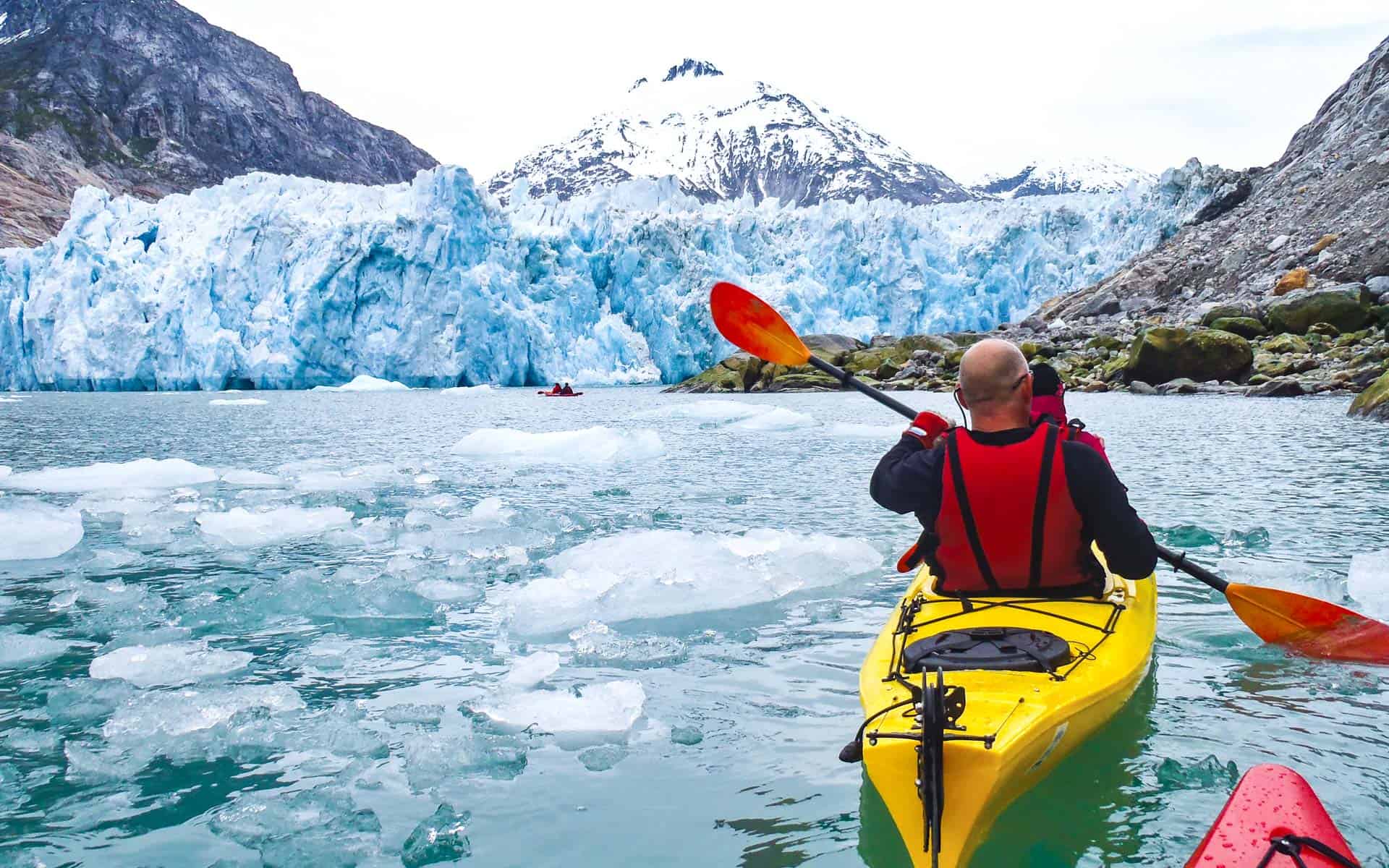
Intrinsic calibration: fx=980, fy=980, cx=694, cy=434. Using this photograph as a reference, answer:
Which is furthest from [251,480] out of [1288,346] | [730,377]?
[1288,346]

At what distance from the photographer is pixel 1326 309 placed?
80.6 ft

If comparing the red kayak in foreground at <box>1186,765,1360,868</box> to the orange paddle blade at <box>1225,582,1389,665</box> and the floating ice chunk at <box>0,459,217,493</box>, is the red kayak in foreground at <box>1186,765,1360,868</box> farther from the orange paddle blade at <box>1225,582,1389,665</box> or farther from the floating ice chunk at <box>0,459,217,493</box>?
the floating ice chunk at <box>0,459,217,493</box>

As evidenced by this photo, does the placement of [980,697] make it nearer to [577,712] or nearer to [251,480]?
[577,712]

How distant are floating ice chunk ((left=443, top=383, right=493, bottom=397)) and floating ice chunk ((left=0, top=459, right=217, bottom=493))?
2292 centimetres

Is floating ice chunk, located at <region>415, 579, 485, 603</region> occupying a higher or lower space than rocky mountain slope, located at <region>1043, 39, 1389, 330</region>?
lower

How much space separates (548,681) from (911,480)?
1.67 m

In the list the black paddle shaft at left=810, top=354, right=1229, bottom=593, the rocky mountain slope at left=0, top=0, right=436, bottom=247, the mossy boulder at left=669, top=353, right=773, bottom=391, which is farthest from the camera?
the rocky mountain slope at left=0, top=0, right=436, bottom=247

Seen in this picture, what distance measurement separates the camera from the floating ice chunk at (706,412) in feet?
64.9

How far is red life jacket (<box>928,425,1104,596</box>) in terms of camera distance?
8.55 ft

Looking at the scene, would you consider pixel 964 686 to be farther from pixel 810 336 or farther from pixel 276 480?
pixel 810 336

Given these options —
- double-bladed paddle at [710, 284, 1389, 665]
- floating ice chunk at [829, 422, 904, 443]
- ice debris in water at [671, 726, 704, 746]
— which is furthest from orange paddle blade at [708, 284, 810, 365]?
floating ice chunk at [829, 422, 904, 443]

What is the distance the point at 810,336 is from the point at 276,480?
87.1 feet

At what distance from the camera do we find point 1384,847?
2256 mm

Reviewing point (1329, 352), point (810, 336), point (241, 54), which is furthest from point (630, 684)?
point (241, 54)
